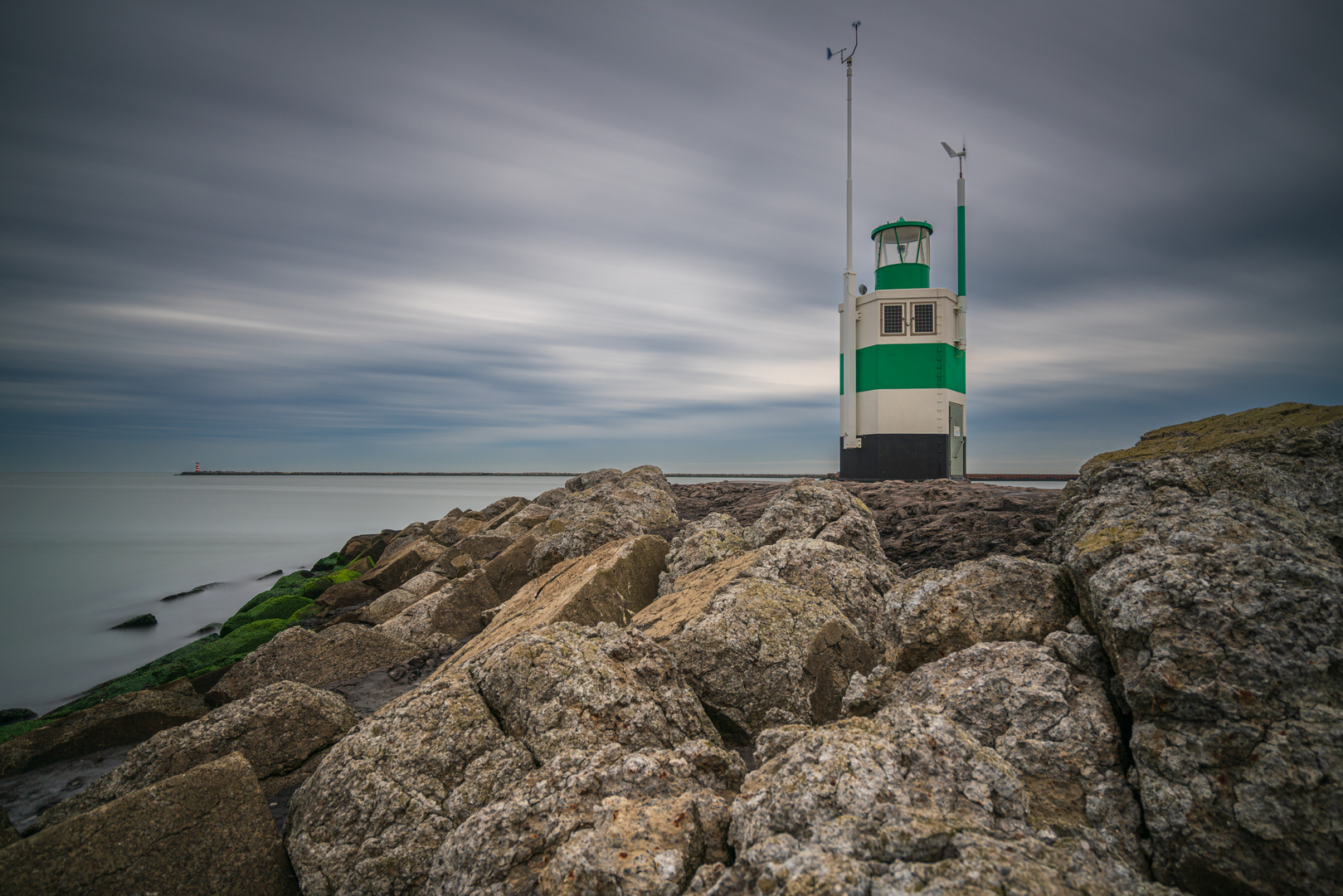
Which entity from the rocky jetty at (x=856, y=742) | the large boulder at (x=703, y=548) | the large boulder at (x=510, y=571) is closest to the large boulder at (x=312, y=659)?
the rocky jetty at (x=856, y=742)

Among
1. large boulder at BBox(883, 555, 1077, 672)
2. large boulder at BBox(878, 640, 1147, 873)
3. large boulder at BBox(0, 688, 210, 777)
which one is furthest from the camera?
large boulder at BBox(0, 688, 210, 777)

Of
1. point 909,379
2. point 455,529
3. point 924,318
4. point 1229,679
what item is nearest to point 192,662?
point 455,529

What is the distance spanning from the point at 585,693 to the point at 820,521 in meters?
3.77

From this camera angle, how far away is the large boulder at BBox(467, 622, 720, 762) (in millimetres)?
3334

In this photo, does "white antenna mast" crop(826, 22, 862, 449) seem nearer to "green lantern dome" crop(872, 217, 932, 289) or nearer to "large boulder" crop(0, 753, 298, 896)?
"green lantern dome" crop(872, 217, 932, 289)

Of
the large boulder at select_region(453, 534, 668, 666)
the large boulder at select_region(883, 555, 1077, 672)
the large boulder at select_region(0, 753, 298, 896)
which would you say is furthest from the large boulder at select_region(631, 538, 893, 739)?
the large boulder at select_region(0, 753, 298, 896)

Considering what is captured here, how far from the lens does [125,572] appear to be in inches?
971

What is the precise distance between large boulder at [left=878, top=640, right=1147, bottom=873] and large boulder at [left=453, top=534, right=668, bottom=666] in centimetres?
273

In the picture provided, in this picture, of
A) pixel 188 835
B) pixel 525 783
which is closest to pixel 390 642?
pixel 188 835

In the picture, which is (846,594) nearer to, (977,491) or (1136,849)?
(1136,849)

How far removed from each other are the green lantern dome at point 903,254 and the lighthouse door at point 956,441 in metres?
4.78

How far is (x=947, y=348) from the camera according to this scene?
22234 mm

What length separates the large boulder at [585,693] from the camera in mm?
3334

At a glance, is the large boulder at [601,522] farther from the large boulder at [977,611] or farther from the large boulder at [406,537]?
the large boulder at [406,537]
